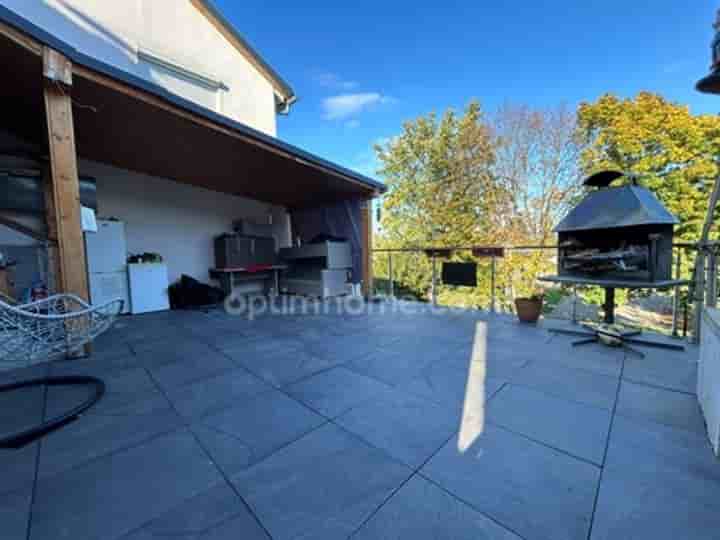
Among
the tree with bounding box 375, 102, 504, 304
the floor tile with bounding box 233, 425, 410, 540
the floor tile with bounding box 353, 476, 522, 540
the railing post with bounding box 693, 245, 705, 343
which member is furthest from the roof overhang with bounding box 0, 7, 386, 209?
the tree with bounding box 375, 102, 504, 304

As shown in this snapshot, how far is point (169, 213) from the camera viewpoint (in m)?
5.42

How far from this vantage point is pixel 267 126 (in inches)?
277

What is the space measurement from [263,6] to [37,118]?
4.54 meters

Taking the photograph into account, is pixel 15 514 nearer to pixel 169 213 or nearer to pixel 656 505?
pixel 656 505

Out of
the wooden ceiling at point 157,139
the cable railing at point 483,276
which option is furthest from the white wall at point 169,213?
the cable railing at point 483,276

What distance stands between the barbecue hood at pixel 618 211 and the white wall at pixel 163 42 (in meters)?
6.60

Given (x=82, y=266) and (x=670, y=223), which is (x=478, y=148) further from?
(x=82, y=266)

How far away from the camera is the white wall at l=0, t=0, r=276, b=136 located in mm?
4255

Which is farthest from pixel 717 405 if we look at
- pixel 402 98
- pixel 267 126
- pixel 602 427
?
pixel 402 98

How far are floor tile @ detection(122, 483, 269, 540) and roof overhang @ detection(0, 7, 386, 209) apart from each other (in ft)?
10.1

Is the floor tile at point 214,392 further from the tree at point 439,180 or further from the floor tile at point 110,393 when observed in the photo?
the tree at point 439,180

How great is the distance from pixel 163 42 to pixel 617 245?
24.7ft

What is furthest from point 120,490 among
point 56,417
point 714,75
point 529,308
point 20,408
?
point 529,308

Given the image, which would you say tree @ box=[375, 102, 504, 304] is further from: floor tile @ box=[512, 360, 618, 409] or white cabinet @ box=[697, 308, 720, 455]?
white cabinet @ box=[697, 308, 720, 455]
